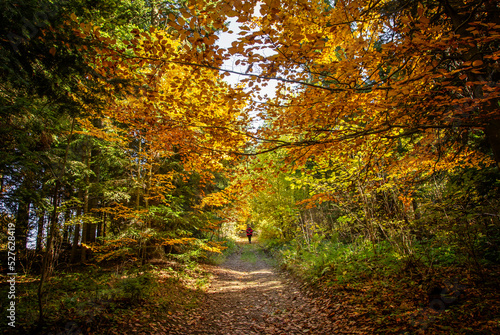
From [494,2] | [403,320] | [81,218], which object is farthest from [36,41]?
[403,320]

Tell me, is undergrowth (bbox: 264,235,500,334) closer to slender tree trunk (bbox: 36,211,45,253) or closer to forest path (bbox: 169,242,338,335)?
forest path (bbox: 169,242,338,335)

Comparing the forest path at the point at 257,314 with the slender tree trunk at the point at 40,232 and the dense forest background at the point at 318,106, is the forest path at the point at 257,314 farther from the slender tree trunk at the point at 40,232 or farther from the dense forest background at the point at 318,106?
the slender tree trunk at the point at 40,232

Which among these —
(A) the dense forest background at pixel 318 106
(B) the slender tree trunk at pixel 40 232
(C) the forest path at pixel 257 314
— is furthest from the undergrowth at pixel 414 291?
(B) the slender tree trunk at pixel 40 232

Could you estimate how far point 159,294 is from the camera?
5691 mm

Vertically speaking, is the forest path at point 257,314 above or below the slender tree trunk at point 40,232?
below

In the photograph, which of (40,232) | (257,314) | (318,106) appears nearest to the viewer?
(318,106)

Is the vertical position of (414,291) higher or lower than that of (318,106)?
lower

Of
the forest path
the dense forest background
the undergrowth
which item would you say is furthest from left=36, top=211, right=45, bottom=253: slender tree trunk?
the undergrowth

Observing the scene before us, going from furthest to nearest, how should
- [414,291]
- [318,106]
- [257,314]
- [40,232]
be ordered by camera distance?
[40,232] < [257,314] < [414,291] < [318,106]

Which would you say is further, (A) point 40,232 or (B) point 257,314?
(A) point 40,232

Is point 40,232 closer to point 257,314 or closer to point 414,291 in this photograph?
point 257,314

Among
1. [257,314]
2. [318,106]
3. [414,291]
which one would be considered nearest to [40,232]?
[257,314]

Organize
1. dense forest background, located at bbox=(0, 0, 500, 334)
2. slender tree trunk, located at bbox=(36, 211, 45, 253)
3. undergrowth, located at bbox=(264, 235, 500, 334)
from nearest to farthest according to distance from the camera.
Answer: dense forest background, located at bbox=(0, 0, 500, 334), undergrowth, located at bbox=(264, 235, 500, 334), slender tree trunk, located at bbox=(36, 211, 45, 253)

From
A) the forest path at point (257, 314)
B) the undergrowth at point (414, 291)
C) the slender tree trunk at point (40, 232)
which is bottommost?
the forest path at point (257, 314)
